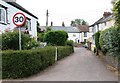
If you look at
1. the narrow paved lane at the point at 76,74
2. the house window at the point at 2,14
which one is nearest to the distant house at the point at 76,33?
the house window at the point at 2,14

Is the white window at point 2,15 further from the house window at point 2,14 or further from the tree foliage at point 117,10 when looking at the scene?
the tree foliage at point 117,10

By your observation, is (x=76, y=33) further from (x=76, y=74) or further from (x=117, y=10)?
(x=76, y=74)

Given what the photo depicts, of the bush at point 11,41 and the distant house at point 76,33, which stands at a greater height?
the distant house at point 76,33

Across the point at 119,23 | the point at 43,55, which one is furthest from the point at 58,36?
the point at 119,23

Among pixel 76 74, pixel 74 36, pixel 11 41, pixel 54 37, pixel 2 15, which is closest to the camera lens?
pixel 76 74

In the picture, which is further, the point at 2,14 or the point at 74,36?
the point at 74,36

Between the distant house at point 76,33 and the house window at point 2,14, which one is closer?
the house window at point 2,14

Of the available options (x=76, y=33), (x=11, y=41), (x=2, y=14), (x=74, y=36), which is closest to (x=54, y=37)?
(x=2, y=14)

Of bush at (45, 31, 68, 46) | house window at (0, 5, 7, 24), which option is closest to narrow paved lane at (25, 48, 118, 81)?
house window at (0, 5, 7, 24)

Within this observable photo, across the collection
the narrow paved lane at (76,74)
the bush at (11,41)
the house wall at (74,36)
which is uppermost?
the house wall at (74,36)

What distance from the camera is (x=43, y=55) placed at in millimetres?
16062

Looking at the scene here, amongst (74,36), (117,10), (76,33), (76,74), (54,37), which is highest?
(76,33)

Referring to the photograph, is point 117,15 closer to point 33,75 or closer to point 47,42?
point 33,75

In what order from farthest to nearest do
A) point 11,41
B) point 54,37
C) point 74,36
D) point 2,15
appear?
point 74,36, point 54,37, point 2,15, point 11,41
